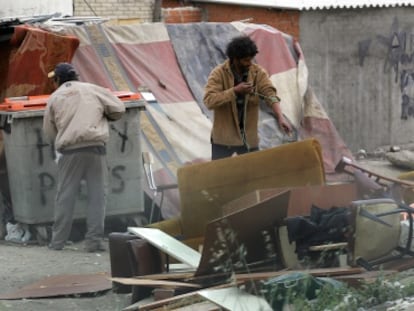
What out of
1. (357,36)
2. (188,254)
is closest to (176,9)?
(357,36)

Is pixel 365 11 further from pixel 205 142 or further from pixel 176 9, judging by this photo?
pixel 205 142

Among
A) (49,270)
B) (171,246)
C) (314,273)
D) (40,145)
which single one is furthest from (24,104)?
(314,273)

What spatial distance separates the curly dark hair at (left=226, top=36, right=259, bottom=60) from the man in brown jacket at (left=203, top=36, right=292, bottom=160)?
1cm

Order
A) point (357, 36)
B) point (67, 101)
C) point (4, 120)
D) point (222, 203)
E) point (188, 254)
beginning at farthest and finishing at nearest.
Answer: point (357, 36)
point (4, 120)
point (67, 101)
point (222, 203)
point (188, 254)

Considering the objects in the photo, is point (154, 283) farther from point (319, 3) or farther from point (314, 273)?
point (319, 3)

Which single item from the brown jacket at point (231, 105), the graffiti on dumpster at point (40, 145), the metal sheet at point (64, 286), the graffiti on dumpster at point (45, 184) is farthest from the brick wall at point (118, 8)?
the metal sheet at point (64, 286)

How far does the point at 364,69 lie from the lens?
17.3 metres

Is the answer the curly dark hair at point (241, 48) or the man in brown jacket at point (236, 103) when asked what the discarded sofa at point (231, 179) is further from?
the curly dark hair at point (241, 48)

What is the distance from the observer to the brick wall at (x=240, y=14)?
17.1 m

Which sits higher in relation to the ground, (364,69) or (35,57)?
(35,57)

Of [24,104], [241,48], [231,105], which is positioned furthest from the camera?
[24,104]

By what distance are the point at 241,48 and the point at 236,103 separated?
498mm

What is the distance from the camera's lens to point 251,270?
8.02 m

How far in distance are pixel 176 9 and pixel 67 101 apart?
766 centimetres
